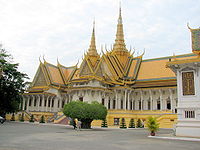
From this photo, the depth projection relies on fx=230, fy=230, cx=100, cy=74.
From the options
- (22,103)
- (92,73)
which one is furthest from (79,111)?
(22,103)

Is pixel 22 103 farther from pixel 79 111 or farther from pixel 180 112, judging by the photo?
pixel 180 112

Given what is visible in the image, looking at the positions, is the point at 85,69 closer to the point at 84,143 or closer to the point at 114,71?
the point at 114,71

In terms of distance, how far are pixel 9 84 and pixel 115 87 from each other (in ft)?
47.7

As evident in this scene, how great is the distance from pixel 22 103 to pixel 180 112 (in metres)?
28.9

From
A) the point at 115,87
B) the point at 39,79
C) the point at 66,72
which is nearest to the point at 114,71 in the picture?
the point at 115,87

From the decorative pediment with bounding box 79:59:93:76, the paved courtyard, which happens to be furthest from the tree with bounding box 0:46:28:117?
the paved courtyard

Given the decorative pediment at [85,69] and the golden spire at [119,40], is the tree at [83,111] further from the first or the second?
the golden spire at [119,40]

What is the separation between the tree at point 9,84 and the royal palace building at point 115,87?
3437 mm

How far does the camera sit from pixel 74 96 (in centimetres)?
3391

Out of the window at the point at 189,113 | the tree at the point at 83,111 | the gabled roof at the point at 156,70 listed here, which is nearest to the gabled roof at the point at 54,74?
the gabled roof at the point at 156,70

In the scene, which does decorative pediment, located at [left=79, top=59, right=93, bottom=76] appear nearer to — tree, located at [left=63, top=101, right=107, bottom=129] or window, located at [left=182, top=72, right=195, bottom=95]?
tree, located at [left=63, top=101, right=107, bottom=129]

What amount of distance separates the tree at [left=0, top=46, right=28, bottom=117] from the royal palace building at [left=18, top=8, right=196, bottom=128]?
3.44 m

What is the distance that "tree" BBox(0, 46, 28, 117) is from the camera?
99.7 feet

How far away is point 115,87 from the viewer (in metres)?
32.9
